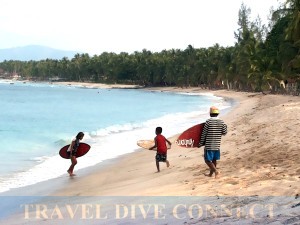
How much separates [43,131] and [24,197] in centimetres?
2203

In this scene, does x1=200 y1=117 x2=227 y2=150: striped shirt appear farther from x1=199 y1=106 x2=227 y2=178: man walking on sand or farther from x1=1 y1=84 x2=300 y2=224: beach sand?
x1=1 y1=84 x2=300 y2=224: beach sand

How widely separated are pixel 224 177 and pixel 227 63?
3433 inches

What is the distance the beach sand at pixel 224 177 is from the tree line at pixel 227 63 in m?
21.6

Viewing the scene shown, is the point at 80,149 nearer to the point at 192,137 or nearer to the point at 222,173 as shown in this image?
the point at 192,137

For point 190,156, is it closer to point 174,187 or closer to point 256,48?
point 174,187

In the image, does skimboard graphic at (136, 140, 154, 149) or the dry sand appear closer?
the dry sand

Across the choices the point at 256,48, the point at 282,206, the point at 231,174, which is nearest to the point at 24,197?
the point at 231,174

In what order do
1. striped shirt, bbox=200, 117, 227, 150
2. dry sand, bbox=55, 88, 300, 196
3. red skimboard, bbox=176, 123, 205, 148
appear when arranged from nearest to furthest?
dry sand, bbox=55, 88, 300, 196 → striped shirt, bbox=200, 117, 227, 150 → red skimboard, bbox=176, 123, 205, 148

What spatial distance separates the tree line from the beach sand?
Answer: 21598 millimetres

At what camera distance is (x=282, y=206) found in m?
6.06

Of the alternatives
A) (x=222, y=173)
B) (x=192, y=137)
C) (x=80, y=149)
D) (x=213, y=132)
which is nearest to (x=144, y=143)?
(x=80, y=149)

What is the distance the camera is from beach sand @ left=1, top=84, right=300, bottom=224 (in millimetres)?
6755

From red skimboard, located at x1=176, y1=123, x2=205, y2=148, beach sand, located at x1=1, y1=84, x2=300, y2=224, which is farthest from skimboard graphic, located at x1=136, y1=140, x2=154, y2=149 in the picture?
red skimboard, located at x1=176, y1=123, x2=205, y2=148

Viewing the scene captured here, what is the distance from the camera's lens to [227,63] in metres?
93.9
